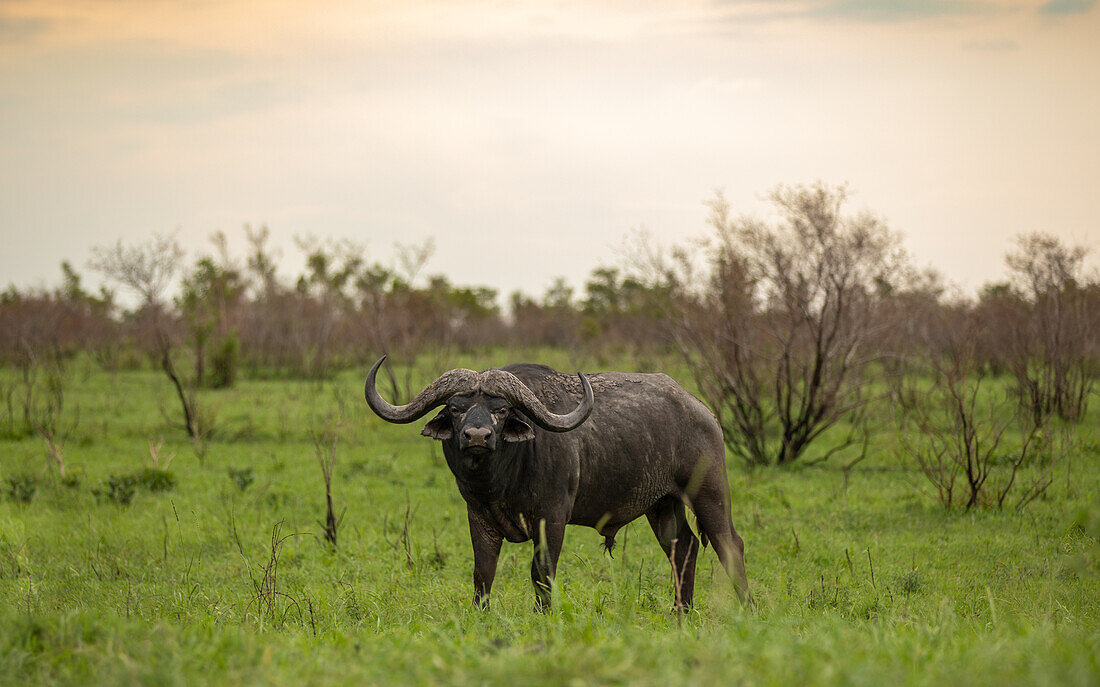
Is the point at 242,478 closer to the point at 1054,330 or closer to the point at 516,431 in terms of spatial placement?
the point at 516,431

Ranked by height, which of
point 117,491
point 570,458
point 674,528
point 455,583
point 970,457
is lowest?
point 455,583

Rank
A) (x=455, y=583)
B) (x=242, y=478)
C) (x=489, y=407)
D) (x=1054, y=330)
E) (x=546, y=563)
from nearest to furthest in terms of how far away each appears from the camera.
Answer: (x=489, y=407) < (x=546, y=563) < (x=455, y=583) < (x=242, y=478) < (x=1054, y=330)

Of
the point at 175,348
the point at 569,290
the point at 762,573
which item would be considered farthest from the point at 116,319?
the point at 762,573

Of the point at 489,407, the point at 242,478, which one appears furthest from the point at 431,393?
the point at 242,478

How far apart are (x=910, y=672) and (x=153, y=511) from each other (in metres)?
8.31

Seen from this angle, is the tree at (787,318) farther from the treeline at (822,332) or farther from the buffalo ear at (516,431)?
the buffalo ear at (516,431)

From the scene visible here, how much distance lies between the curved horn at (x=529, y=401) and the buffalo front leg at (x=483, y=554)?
83cm

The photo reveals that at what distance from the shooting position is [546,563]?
5.09m

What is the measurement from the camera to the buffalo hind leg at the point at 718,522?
5.98m

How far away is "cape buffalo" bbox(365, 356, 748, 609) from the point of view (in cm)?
500

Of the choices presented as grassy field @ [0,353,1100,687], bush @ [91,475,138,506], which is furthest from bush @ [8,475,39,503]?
bush @ [91,475,138,506]

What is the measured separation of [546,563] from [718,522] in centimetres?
156

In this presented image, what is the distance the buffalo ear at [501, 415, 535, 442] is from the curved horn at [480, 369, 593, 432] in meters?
0.09

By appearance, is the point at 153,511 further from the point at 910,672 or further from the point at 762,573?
the point at 910,672
